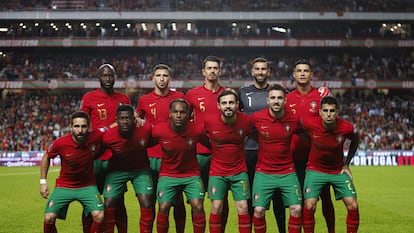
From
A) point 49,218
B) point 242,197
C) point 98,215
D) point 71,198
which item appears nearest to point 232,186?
point 242,197

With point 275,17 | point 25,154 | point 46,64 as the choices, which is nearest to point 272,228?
point 25,154

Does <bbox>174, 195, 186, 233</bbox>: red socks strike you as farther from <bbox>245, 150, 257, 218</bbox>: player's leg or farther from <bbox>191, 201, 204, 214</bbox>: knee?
<bbox>245, 150, 257, 218</bbox>: player's leg

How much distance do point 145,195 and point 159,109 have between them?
4.62ft

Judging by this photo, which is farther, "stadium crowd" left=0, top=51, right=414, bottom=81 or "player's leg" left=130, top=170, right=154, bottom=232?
"stadium crowd" left=0, top=51, right=414, bottom=81

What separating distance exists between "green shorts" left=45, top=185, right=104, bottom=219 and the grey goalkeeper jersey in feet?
8.06

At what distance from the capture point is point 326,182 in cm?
761

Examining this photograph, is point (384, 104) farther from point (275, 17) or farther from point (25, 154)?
point (25, 154)

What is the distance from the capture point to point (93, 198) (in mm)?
7488

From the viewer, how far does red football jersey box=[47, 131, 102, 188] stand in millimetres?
7516

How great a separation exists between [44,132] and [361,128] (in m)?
21.3

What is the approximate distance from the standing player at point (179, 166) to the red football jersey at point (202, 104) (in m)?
0.58

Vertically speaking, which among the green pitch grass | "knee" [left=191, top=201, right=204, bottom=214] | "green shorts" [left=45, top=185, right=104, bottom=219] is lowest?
the green pitch grass

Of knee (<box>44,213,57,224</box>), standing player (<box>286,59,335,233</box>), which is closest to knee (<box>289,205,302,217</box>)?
standing player (<box>286,59,335,233</box>)

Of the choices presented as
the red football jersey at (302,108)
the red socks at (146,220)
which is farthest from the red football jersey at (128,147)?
the red football jersey at (302,108)
